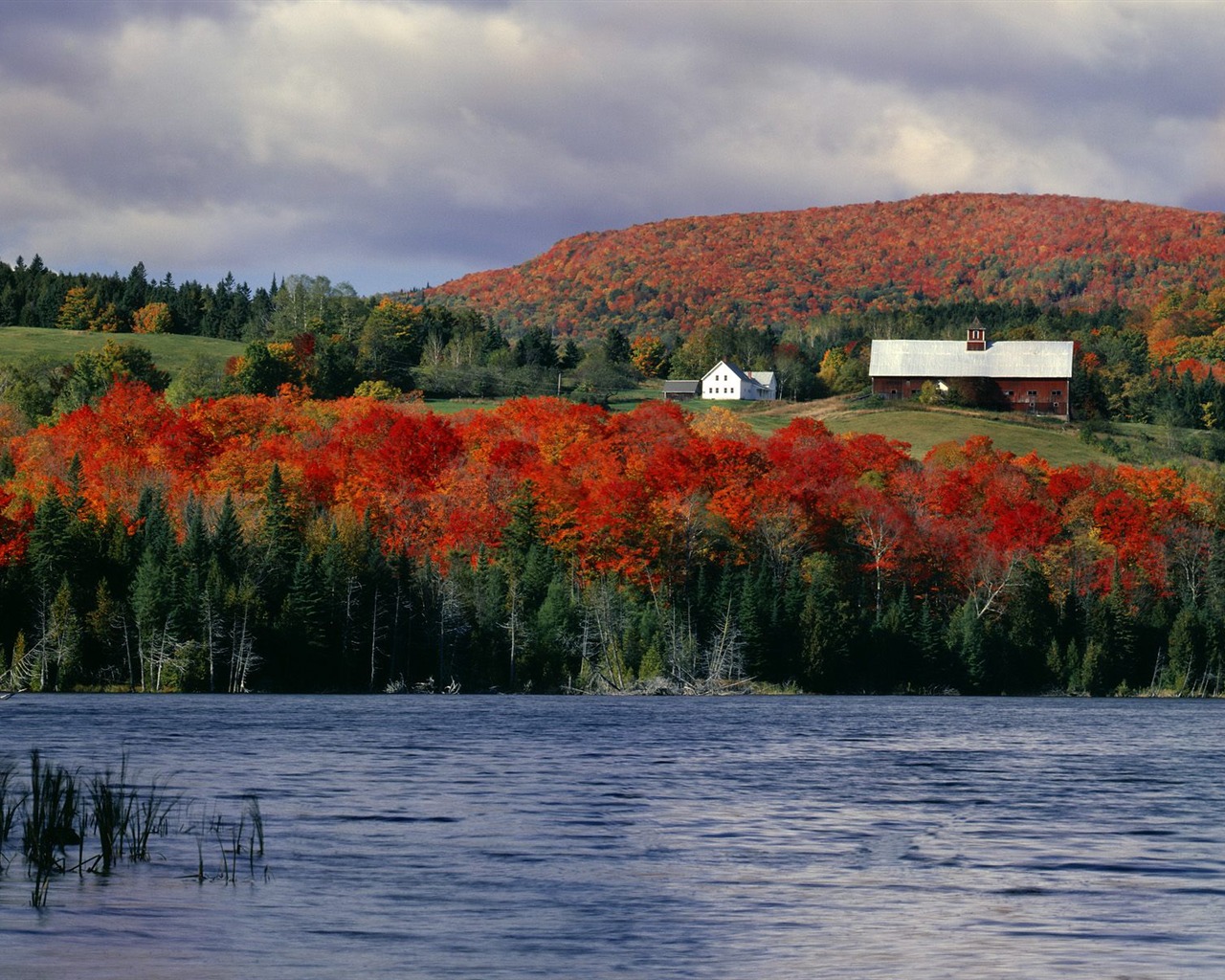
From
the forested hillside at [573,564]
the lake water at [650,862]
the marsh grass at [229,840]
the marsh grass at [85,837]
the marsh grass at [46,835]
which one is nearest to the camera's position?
the lake water at [650,862]

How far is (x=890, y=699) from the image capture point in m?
98.4

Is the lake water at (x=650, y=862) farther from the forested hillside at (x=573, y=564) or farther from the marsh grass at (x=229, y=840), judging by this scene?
the forested hillside at (x=573, y=564)

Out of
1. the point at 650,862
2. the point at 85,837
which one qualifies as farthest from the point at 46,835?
the point at 650,862

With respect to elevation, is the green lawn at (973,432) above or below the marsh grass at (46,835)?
above

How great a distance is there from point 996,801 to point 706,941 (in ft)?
66.8

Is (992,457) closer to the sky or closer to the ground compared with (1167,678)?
closer to the sky

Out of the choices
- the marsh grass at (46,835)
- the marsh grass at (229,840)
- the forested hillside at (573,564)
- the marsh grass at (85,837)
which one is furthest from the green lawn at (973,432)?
the marsh grass at (46,835)

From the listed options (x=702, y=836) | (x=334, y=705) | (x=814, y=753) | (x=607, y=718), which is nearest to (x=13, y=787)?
(x=702, y=836)

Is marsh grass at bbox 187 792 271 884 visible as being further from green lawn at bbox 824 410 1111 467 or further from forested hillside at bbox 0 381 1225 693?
green lawn at bbox 824 410 1111 467

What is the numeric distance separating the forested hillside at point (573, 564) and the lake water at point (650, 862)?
1415 inches

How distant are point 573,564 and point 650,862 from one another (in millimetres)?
83098

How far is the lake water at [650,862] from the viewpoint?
2170 centimetres

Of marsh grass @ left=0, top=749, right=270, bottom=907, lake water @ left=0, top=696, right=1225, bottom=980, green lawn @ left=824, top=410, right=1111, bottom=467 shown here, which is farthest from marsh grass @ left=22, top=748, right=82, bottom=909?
green lawn @ left=824, top=410, right=1111, bottom=467

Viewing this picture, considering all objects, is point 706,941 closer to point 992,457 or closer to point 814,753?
point 814,753
